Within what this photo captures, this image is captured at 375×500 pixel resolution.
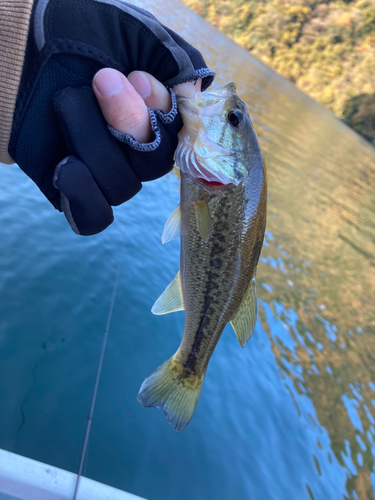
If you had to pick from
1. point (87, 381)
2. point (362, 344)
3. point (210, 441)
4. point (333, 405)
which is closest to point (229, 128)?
point (87, 381)

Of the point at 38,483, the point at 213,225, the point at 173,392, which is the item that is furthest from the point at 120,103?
the point at 38,483

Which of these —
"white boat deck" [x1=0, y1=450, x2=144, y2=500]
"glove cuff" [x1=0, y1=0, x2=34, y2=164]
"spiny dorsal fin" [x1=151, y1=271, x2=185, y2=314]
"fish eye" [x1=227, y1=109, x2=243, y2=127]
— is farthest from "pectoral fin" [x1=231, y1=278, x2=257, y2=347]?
"glove cuff" [x1=0, y1=0, x2=34, y2=164]

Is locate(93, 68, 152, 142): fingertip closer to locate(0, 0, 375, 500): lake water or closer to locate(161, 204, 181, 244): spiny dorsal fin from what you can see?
locate(161, 204, 181, 244): spiny dorsal fin

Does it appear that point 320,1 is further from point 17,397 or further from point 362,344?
point 17,397

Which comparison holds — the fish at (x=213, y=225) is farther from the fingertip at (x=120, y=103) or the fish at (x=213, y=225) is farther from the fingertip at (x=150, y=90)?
the fingertip at (x=120, y=103)

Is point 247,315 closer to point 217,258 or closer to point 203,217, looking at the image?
point 217,258

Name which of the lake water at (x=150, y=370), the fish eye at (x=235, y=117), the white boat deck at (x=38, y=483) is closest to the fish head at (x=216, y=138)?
the fish eye at (x=235, y=117)
